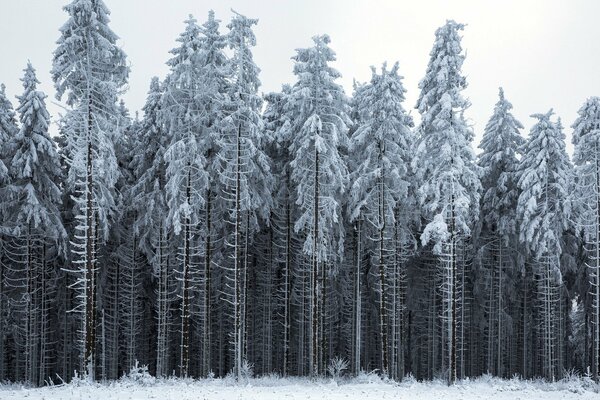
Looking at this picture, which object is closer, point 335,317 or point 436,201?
point 436,201

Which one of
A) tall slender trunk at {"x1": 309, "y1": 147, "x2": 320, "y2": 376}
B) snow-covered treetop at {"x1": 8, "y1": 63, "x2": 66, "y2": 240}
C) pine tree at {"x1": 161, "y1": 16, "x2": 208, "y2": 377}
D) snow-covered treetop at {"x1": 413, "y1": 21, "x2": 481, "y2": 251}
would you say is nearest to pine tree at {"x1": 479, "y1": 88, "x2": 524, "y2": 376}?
snow-covered treetop at {"x1": 413, "y1": 21, "x2": 481, "y2": 251}

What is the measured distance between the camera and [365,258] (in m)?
41.3

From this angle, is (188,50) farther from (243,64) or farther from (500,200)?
(500,200)

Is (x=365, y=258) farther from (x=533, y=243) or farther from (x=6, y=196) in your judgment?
(x=6, y=196)

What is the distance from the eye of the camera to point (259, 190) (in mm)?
31578

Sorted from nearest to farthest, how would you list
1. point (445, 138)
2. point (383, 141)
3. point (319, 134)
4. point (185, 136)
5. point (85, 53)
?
point (85, 53) → point (185, 136) → point (445, 138) → point (319, 134) → point (383, 141)

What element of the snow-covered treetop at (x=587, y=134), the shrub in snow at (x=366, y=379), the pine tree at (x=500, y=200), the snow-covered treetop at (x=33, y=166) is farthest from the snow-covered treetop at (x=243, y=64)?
the snow-covered treetop at (x=587, y=134)

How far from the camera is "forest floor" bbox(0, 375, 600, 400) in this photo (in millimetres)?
19219

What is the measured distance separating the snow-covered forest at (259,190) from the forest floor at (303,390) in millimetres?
1654

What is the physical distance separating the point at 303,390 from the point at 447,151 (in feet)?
41.7

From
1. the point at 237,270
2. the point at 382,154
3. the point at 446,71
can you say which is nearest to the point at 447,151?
the point at 382,154

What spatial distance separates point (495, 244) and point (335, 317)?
13004mm

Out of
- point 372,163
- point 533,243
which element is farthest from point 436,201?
A: point 533,243

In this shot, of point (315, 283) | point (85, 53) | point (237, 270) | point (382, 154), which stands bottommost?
point (315, 283)
